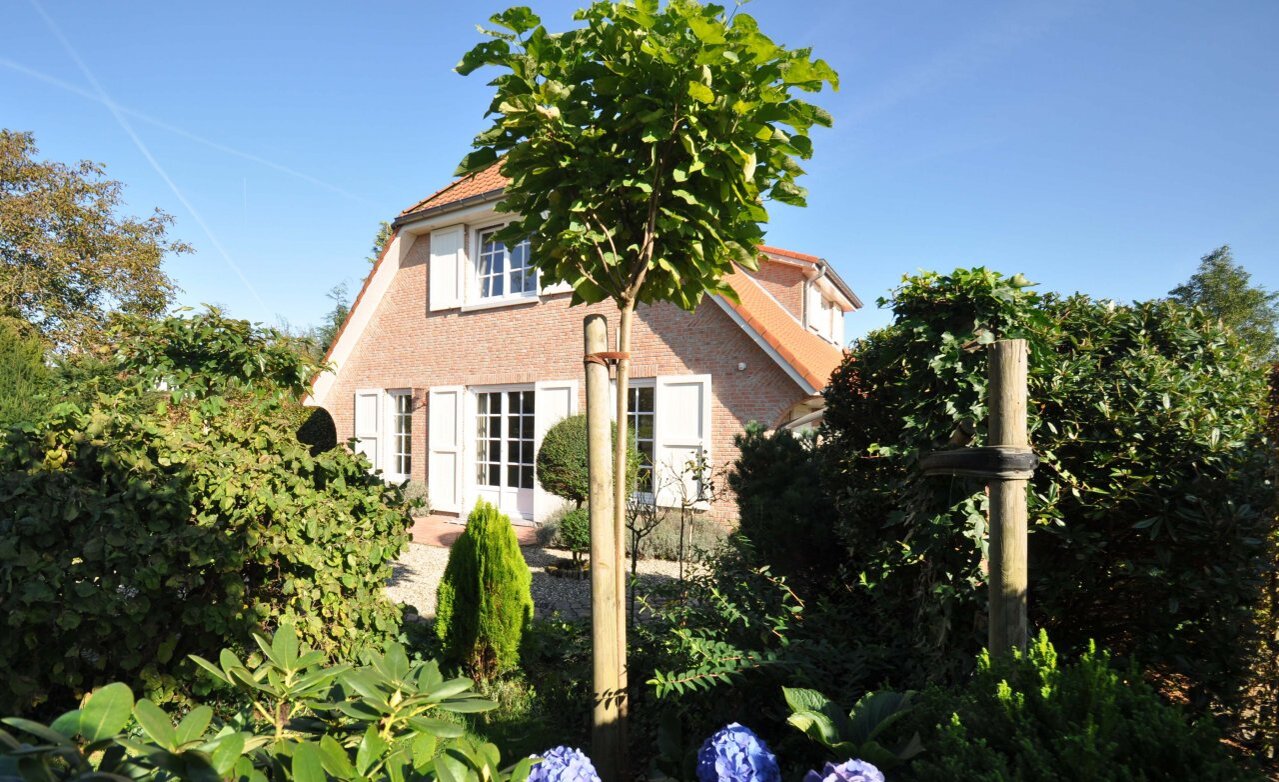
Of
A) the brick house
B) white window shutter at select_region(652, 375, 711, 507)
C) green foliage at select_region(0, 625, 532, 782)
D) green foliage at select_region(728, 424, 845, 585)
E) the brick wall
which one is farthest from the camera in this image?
white window shutter at select_region(652, 375, 711, 507)

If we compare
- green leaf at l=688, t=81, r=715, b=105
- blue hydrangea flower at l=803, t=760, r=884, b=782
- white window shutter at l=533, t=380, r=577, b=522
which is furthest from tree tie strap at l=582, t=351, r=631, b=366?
white window shutter at l=533, t=380, r=577, b=522

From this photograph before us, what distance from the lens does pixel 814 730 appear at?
239cm

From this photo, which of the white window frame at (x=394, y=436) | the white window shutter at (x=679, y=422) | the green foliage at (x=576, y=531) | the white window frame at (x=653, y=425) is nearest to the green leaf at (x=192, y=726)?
the green foliage at (x=576, y=531)

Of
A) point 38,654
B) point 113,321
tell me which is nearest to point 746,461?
point 38,654

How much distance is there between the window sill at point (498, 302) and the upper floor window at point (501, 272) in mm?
89

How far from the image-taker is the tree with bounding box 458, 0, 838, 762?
2439mm

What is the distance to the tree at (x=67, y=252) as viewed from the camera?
790 inches

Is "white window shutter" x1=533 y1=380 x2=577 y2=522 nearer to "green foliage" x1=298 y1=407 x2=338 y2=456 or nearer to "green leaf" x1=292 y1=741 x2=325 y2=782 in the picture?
"green foliage" x1=298 y1=407 x2=338 y2=456

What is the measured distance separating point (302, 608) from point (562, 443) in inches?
237

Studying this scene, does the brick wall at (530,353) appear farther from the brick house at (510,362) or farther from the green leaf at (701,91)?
the green leaf at (701,91)

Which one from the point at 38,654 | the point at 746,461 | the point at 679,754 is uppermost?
the point at 746,461

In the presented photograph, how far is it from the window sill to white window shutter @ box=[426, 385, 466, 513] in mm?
1437

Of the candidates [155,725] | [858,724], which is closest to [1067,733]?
[858,724]

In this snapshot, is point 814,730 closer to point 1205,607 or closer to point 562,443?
point 1205,607
